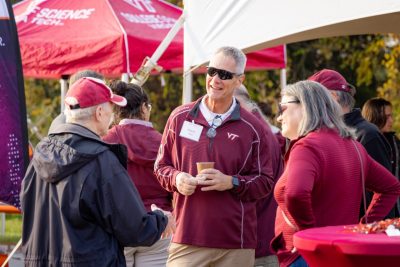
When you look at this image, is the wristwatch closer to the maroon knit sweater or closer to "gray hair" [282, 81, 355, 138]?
the maroon knit sweater

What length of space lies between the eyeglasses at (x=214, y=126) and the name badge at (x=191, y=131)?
6 cm

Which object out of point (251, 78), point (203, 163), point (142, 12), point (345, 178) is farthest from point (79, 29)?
point (251, 78)

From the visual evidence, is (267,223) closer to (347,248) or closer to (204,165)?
(204,165)

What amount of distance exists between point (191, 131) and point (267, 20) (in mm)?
1538

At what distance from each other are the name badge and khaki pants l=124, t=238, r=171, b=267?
0.90 m

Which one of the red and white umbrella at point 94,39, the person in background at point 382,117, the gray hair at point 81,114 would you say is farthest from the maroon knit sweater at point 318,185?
the red and white umbrella at point 94,39

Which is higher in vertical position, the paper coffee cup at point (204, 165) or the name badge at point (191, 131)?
the name badge at point (191, 131)

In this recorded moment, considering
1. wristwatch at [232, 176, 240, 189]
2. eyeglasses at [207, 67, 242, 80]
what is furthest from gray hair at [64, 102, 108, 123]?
eyeglasses at [207, 67, 242, 80]

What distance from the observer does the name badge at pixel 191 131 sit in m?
5.25

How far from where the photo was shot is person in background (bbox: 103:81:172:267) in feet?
19.1

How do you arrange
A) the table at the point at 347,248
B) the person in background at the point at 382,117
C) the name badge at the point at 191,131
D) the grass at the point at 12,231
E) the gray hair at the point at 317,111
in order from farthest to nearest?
the grass at the point at 12,231, the person in background at the point at 382,117, the name badge at the point at 191,131, the gray hair at the point at 317,111, the table at the point at 347,248

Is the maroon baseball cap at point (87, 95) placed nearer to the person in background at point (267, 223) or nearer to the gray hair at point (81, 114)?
the gray hair at point (81, 114)

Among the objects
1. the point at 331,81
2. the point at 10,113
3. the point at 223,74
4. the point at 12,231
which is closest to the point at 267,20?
the point at 331,81

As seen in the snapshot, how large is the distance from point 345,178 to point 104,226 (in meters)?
1.25
